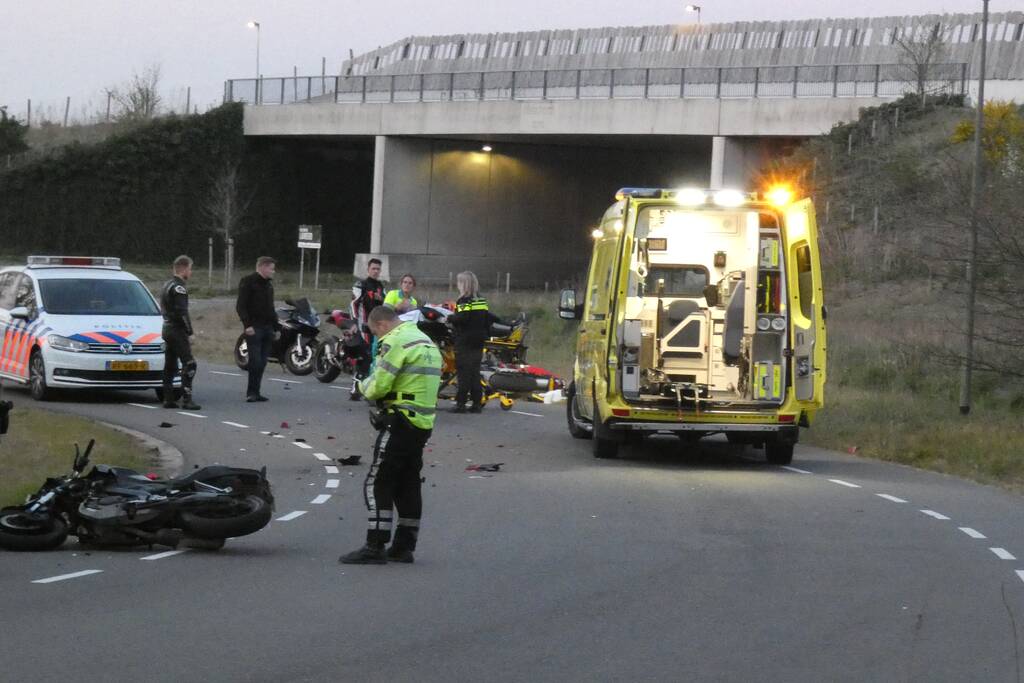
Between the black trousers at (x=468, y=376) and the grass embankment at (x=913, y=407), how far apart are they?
4.43 m

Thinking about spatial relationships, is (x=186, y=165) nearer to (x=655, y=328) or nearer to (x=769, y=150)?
(x=769, y=150)

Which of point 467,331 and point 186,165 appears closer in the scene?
point 467,331

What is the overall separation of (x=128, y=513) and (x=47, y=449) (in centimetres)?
557

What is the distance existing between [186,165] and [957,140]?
32.6m

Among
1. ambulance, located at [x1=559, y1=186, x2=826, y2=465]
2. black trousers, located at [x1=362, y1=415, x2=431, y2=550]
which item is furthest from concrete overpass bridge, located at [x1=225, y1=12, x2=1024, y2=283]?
black trousers, located at [x1=362, y1=415, x2=431, y2=550]

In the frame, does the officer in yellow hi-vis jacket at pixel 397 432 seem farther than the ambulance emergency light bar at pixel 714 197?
No

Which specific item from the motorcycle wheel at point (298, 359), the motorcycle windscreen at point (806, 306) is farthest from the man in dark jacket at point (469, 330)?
the motorcycle wheel at point (298, 359)

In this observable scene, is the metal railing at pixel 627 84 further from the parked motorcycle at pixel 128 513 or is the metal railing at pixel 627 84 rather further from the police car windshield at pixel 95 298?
the parked motorcycle at pixel 128 513

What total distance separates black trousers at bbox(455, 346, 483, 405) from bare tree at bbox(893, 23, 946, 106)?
1153 inches

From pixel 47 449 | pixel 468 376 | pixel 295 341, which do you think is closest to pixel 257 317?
pixel 468 376

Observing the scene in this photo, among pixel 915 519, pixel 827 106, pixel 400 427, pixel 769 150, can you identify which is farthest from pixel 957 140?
pixel 400 427

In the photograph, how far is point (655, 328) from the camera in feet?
56.2

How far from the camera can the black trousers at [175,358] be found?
19672 millimetres

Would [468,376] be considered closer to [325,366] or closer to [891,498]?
[325,366]
